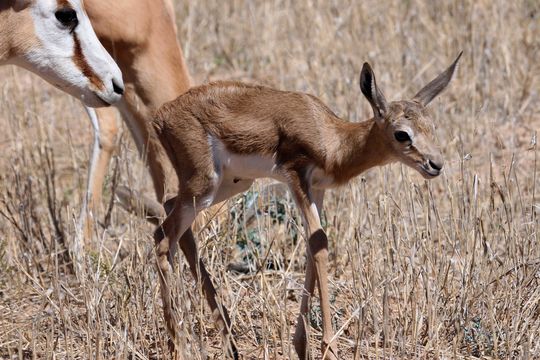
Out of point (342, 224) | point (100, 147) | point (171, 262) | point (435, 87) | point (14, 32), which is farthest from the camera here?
point (100, 147)

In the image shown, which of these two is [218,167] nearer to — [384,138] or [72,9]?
[384,138]

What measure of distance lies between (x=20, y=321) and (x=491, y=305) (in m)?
2.23

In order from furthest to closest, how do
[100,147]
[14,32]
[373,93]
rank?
[100,147] < [14,32] < [373,93]

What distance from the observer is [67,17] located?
509cm

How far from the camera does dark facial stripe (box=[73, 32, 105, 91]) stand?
5086mm

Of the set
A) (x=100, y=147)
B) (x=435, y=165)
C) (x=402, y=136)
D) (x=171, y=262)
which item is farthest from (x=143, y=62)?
(x=435, y=165)

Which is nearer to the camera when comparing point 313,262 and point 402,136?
point 402,136

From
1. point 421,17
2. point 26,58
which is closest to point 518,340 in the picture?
point 26,58

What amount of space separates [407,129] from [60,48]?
5.62ft

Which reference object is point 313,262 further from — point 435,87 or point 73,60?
point 73,60

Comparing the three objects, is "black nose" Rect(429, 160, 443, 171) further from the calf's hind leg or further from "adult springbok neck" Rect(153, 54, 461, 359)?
the calf's hind leg

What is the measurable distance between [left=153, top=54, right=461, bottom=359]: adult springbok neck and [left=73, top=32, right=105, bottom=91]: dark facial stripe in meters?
0.40

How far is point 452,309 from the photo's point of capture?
5.13m

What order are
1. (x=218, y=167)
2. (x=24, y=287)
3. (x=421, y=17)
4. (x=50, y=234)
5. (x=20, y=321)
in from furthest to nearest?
(x=421, y=17)
(x=50, y=234)
(x=24, y=287)
(x=20, y=321)
(x=218, y=167)
